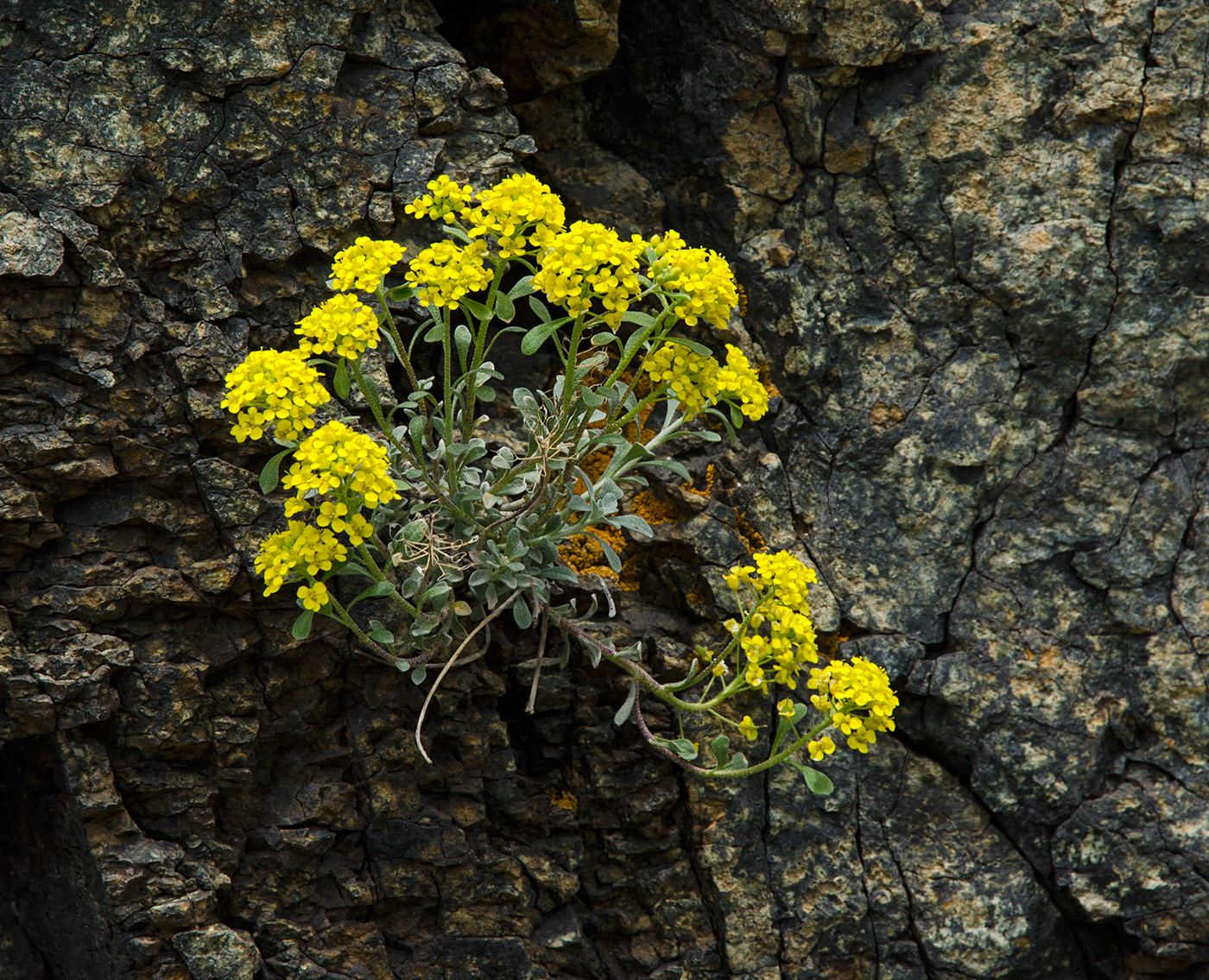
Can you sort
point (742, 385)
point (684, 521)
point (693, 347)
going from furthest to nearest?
point (684, 521), point (742, 385), point (693, 347)

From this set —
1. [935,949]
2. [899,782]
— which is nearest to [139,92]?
[899,782]

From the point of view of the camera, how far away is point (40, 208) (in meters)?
2.66

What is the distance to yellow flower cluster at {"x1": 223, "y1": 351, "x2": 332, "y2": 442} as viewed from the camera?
2.33 metres

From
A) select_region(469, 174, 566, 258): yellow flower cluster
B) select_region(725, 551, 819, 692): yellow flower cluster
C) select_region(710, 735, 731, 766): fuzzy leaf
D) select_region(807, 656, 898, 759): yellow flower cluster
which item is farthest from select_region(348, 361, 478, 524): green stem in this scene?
select_region(807, 656, 898, 759): yellow flower cluster

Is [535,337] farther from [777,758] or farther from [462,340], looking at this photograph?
[777,758]

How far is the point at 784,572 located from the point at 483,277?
1.07 m

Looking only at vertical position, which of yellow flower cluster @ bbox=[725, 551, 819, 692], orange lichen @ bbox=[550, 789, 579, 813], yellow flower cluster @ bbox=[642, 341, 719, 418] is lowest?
orange lichen @ bbox=[550, 789, 579, 813]

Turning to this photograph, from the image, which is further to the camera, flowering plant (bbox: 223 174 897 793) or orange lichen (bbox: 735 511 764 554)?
orange lichen (bbox: 735 511 764 554)

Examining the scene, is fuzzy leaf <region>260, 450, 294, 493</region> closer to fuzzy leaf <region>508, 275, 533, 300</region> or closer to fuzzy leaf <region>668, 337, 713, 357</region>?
fuzzy leaf <region>508, 275, 533, 300</region>

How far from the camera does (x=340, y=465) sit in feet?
7.58

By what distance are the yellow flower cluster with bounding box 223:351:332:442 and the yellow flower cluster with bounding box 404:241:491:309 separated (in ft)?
1.16

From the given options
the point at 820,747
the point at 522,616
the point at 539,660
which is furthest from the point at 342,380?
the point at 820,747

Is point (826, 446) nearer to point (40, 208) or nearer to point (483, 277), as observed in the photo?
point (483, 277)

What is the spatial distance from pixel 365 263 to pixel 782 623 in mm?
1386
